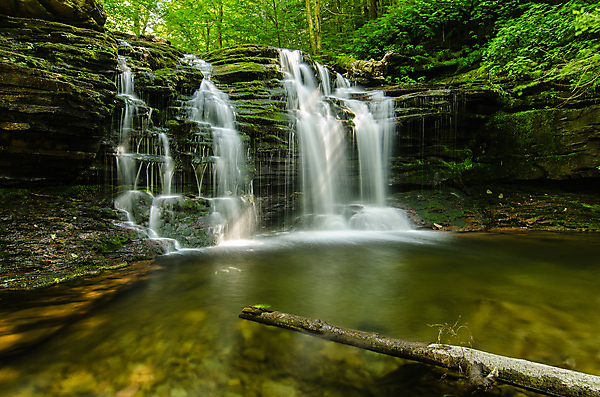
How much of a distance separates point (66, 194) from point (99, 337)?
5.30 m

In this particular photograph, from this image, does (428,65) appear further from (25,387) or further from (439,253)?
(25,387)

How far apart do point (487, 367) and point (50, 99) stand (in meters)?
7.83

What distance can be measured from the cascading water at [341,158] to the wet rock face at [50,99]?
18.0 ft

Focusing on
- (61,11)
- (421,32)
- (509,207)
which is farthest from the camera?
(421,32)

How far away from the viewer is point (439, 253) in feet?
20.0

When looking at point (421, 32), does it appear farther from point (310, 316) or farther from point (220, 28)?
point (310, 316)

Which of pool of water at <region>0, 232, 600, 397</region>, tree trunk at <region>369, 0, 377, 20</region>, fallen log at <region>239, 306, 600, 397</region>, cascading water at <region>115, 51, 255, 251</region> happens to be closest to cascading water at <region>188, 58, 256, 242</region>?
cascading water at <region>115, 51, 255, 251</region>

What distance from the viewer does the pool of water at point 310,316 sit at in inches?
82.6

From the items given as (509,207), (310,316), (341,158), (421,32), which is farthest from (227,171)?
(421,32)

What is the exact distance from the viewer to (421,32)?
14.3 m

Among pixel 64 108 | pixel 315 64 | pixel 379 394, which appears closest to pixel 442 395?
pixel 379 394

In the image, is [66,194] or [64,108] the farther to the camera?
[66,194]

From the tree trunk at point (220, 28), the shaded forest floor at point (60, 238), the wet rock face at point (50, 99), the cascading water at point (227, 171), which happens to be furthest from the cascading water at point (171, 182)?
the tree trunk at point (220, 28)

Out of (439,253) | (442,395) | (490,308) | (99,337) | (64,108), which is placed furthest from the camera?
(439,253)
